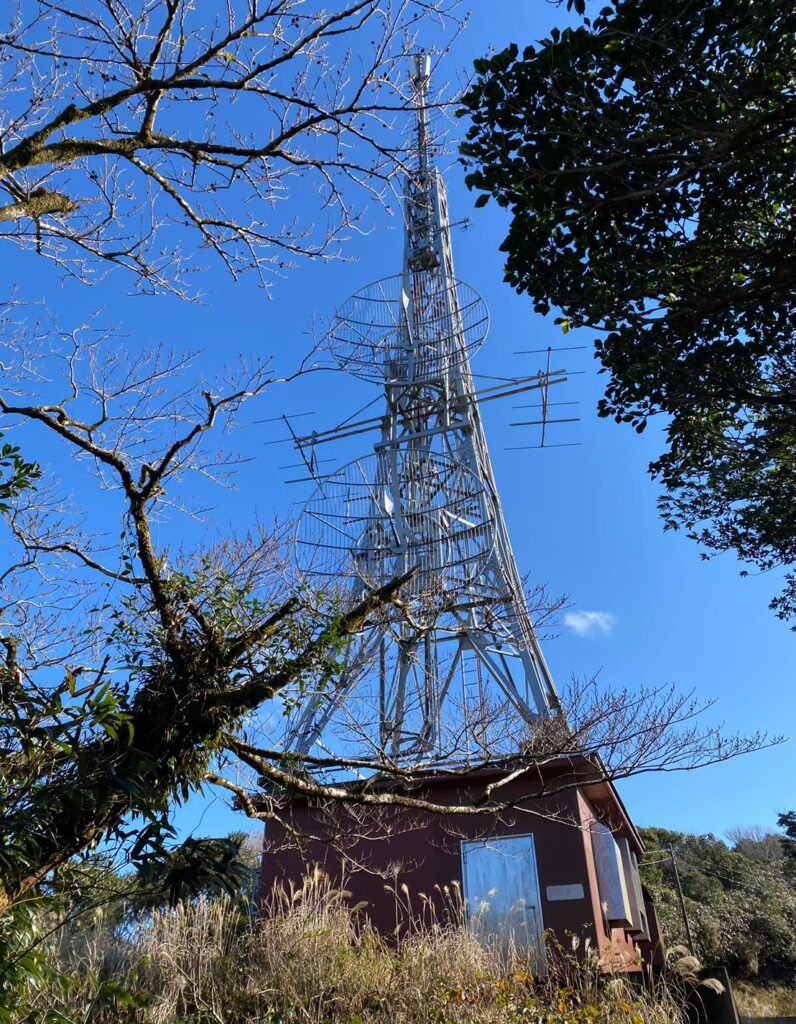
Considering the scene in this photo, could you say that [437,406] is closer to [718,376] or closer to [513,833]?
[513,833]

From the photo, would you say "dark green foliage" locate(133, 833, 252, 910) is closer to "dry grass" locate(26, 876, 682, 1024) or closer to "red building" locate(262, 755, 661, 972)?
"dry grass" locate(26, 876, 682, 1024)

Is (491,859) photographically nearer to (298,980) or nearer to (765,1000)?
(298,980)

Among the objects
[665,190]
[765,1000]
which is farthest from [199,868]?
[765,1000]

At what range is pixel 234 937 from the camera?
233 inches

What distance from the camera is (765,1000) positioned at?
52.8 ft

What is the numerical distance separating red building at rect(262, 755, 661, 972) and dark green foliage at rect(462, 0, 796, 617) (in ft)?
16.3

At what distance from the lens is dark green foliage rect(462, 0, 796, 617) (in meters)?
4.29

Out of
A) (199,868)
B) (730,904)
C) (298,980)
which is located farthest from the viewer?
(730,904)

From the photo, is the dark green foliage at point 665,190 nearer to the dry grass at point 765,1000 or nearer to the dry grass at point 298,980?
the dry grass at point 298,980

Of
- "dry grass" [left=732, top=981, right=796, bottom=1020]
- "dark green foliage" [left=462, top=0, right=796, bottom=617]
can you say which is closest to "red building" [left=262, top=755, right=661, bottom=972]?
"dark green foliage" [left=462, top=0, right=796, bottom=617]

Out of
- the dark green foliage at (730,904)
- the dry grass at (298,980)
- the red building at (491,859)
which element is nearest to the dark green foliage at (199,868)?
the dry grass at (298,980)

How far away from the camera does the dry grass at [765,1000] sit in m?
14.8

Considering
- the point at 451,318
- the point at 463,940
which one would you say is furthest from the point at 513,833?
the point at 451,318

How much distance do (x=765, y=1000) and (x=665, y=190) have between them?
1770 centimetres
